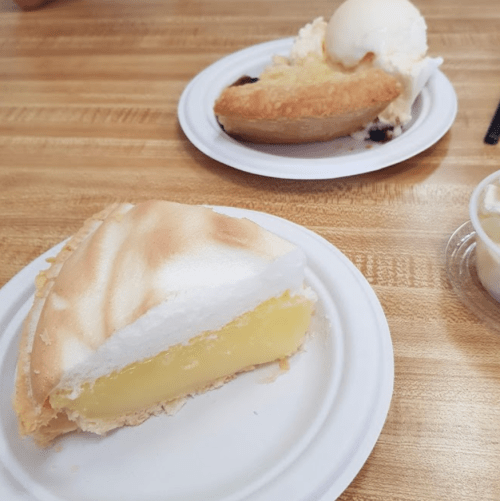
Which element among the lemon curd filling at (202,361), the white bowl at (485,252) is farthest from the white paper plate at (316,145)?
the lemon curd filling at (202,361)

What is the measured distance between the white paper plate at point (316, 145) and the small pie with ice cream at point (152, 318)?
0.38 metres

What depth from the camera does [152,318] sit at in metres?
0.75

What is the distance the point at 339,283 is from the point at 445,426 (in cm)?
29

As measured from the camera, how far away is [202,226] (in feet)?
2.76

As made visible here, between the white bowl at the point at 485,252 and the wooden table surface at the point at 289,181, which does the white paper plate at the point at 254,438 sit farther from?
the white bowl at the point at 485,252

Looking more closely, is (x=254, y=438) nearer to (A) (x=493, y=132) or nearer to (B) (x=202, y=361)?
(B) (x=202, y=361)

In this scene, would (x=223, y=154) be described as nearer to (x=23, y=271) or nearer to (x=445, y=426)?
(x=23, y=271)

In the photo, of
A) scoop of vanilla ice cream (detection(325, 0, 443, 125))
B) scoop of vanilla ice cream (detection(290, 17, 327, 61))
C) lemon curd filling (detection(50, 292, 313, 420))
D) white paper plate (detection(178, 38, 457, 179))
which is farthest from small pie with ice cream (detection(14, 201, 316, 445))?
scoop of vanilla ice cream (detection(290, 17, 327, 61))

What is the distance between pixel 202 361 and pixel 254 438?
0.50 ft

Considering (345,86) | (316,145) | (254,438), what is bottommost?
(254,438)

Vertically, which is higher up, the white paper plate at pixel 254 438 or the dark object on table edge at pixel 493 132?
the dark object on table edge at pixel 493 132

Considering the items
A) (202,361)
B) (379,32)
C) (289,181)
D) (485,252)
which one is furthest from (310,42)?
(202,361)

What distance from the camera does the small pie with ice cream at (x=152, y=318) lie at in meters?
0.75

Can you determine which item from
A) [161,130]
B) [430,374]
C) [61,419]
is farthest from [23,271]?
[430,374]
